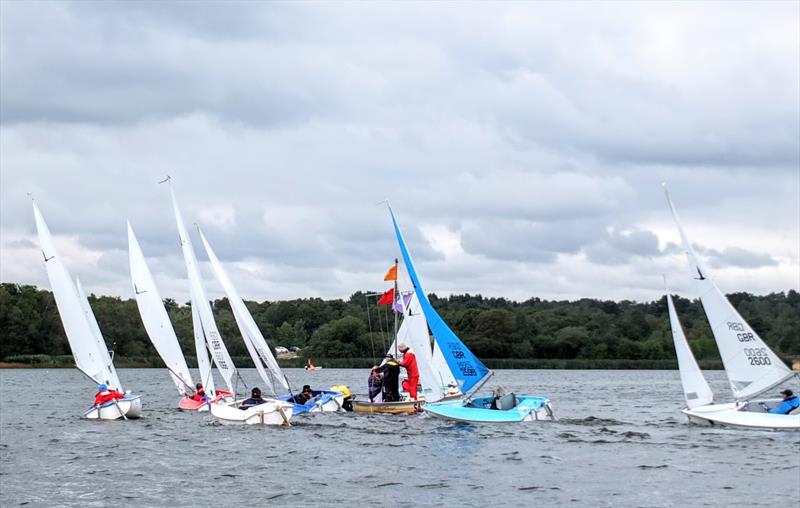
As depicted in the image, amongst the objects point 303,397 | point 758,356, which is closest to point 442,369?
point 303,397

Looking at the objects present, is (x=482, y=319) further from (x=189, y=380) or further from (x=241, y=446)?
(x=241, y=446)

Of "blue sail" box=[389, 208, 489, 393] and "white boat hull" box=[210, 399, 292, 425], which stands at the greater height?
"blue sail" box=[389, 208, 489, 393]

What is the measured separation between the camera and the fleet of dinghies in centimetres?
3378

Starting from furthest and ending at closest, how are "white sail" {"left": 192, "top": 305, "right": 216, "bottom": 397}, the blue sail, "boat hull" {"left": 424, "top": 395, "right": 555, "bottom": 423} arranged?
"white sail" {"left": 192, "top": 305, "right": 216, "bottom": 397} < the blue sail < "boat hull" {"left": 424, "top": 395, "right": 555, "bottom": 423}

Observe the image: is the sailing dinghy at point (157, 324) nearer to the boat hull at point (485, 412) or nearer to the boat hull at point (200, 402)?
the boat hull at point (200, 402)

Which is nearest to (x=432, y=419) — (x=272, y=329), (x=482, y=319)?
(x=482, y=319)

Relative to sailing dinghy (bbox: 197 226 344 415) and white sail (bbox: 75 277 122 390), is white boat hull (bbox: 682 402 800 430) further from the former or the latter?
white sail (bbox: 75 277 122 390)

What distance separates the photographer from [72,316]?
4047 centimetres

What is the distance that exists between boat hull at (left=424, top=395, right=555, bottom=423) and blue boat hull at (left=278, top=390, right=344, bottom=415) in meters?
6.13

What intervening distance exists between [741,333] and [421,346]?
11076 mm

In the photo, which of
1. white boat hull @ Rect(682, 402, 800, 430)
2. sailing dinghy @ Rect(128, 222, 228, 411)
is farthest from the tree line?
white boat hull @ Rect(682, 402, 800, 430)

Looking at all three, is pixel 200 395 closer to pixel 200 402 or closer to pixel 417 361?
pixel 200 402

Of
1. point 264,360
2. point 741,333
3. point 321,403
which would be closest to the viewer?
point 741,333

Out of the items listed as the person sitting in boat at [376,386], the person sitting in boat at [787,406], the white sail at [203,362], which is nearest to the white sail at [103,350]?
the white sail at [203,362]
